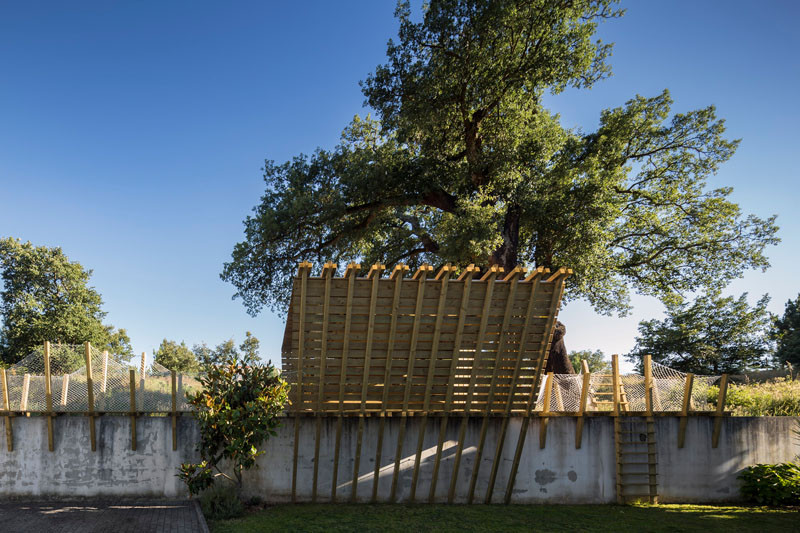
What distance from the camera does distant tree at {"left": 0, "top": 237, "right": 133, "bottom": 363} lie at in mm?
26828

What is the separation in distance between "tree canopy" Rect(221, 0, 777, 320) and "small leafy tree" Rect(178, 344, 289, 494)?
5.78 m

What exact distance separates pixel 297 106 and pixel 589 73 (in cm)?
826

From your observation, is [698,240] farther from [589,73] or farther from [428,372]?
[428,372]

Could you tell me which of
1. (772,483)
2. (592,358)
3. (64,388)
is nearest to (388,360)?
(64,388)

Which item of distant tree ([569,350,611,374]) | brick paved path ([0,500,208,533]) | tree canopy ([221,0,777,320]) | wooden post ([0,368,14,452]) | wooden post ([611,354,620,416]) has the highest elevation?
tree canopy ([221,0,777,320])

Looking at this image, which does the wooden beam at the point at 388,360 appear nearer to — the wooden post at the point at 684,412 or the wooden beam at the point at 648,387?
the wooden beam at the point at 648,387

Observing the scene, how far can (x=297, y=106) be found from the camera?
13.6 m

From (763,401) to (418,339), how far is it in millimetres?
7680

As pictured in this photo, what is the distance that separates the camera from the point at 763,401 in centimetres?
987

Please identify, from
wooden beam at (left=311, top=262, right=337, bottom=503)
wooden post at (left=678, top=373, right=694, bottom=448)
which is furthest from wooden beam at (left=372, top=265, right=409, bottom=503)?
wooden post at (left=678, top=373, right=694, bottom=448)

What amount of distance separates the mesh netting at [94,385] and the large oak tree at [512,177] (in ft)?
18.2

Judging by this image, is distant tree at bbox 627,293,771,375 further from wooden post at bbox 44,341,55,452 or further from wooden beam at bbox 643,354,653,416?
wooden post at bbox 44,341,55,452

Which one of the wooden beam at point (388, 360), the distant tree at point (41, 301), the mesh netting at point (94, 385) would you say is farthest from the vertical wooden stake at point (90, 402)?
the distant tree at point (41, 301)

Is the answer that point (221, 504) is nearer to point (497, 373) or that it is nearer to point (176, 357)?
point (497, 373)
